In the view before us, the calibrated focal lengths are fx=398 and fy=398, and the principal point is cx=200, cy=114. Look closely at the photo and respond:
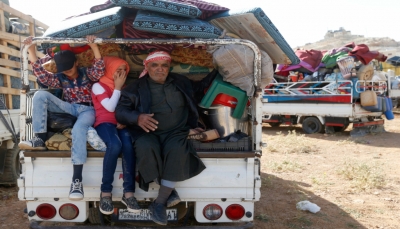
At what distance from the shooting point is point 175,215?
330cm

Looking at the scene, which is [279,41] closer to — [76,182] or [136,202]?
[136,202]

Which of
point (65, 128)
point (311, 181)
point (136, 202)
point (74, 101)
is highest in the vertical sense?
point (74, 101)

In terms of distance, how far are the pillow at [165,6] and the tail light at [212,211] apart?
158 centimetres

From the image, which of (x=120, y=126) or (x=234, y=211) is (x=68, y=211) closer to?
(x=120, y=126)

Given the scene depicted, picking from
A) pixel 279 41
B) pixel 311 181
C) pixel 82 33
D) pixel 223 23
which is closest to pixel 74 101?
pixel 82 33

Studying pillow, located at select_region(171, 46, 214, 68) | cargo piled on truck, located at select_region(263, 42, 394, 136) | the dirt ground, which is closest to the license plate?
the dirt ground

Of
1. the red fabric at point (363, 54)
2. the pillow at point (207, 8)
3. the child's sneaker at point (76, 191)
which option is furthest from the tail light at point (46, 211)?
the red fabric at point (363, 54)

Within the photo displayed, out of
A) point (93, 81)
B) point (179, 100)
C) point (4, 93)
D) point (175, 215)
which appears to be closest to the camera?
point (175, 215)

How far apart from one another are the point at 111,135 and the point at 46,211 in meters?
0.79

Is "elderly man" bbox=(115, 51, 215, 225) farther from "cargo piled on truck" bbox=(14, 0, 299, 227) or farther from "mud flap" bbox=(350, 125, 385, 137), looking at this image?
"mud flap" bbox=(350, 125, 385, 137)

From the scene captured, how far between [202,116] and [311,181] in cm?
319

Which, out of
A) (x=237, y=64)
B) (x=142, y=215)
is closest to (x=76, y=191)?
(x=142, y=215)

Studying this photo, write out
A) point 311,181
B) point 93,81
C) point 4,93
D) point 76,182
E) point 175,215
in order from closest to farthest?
1. point 76,182
2. point 175,215
3. point 93,81
4. point 4,93
5. point 311,181

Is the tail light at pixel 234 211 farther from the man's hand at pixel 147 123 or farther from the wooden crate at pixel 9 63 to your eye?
the wooden crate at pixel 9 63
